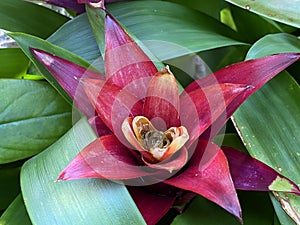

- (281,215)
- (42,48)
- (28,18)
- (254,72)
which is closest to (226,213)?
(281,215)

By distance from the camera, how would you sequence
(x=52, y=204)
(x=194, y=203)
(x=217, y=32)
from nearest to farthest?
(x=52, y=204)
(x=194, y=203)
(x=217, y=32)

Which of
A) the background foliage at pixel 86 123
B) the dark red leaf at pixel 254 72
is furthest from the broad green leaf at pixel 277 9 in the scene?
the dark red leaf at pixel 254 72

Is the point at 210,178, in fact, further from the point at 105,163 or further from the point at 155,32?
the point at 155,32

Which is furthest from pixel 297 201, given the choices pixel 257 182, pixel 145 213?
pixel 145 213

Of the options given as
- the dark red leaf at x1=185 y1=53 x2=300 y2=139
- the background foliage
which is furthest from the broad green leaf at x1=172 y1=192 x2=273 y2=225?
the dark red leaf at x1=185 y1=53 x2=300 y2=139

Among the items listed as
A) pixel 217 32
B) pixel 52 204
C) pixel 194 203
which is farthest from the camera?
pixel 217 32

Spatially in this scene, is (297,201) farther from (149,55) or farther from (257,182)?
(149,55)
